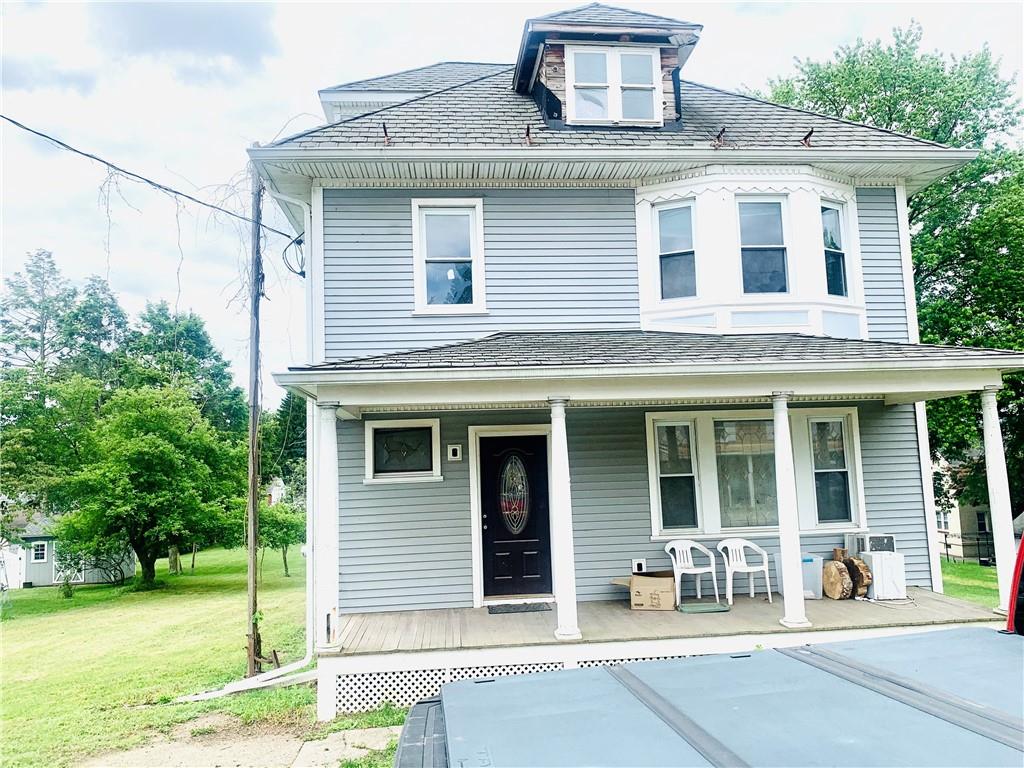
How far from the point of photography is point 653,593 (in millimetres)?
7152

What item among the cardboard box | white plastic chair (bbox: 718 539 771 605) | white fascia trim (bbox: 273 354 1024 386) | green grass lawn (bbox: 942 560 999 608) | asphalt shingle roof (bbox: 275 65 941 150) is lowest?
green grass lawn (bbox: 942 560 999 608)

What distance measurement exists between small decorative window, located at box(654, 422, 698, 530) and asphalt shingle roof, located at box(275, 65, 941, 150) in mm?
3812

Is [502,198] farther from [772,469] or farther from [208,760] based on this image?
[208,760]

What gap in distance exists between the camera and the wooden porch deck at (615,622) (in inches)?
240

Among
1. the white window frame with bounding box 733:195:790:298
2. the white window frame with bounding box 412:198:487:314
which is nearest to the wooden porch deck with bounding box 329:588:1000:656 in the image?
the white window frame with bounding box 412:198:487:314

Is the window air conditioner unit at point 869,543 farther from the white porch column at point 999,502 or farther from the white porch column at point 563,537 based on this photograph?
the white porch column at point 563,537

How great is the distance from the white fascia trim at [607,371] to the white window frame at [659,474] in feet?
5.96

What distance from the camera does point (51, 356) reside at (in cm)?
2695

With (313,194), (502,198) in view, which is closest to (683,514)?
(502,198)

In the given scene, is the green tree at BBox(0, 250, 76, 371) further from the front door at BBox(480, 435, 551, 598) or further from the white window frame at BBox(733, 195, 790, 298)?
the white window frame at BBox(733, 195, 790, 298)

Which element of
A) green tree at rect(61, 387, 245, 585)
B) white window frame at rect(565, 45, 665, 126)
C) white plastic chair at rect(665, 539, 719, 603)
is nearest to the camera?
white plastic chair at rect(665, 539, 719, 603)

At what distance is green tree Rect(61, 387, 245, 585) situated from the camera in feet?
54.6

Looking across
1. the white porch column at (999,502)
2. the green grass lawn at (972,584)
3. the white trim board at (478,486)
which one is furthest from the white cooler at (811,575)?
the green grass lawn at (972,584)

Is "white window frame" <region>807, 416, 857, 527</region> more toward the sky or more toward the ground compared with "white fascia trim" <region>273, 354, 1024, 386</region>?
more toward the ground
